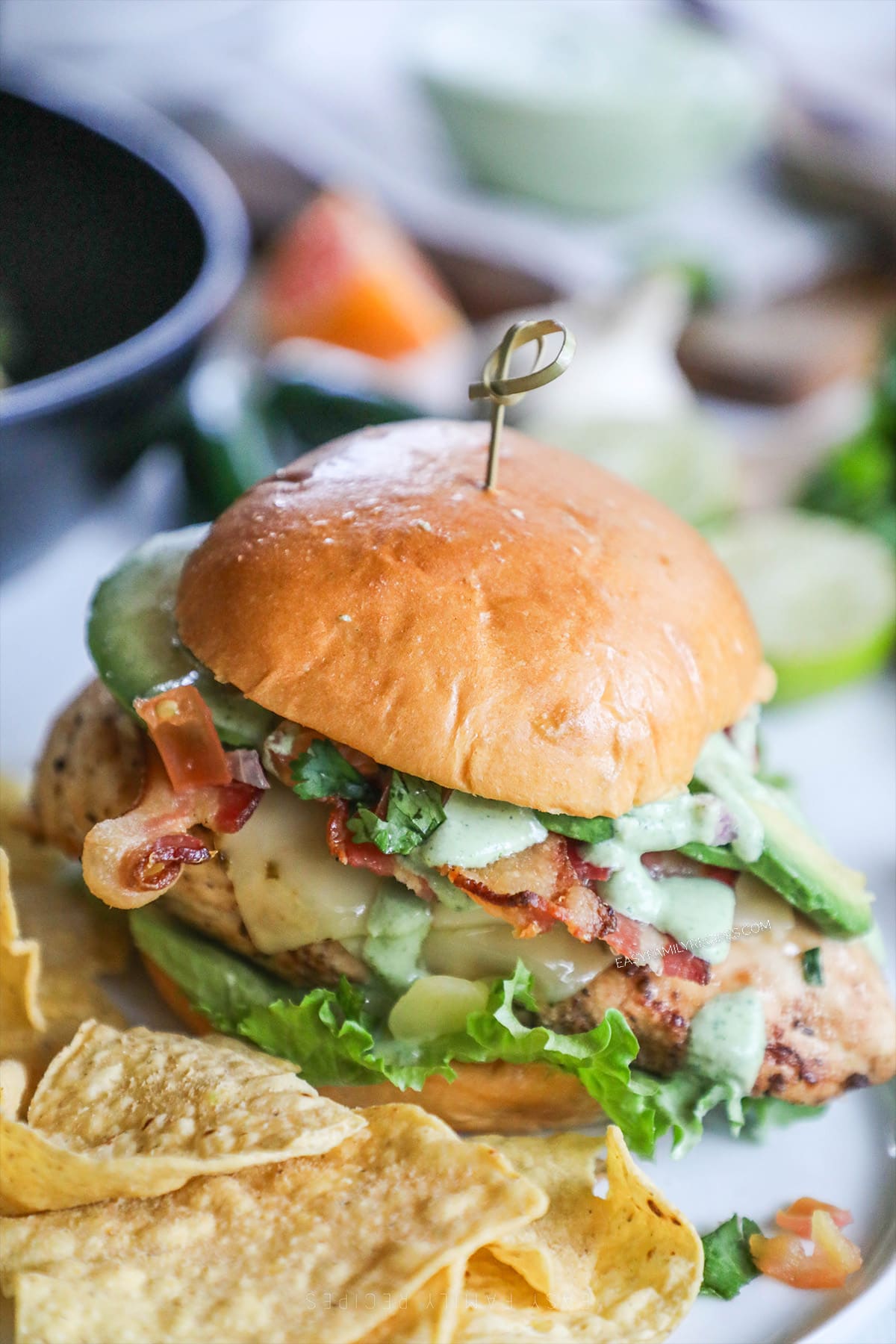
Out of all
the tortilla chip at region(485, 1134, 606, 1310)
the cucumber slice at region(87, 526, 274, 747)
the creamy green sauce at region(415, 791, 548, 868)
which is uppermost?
the cucumber slice at region(87, 526, 274, 747)

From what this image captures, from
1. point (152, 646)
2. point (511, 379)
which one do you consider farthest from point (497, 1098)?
point (511, 379)

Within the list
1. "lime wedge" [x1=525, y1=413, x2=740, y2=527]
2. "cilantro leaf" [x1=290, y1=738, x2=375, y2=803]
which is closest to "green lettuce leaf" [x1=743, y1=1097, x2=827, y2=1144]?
"cilantro leaf" [x1=290, y1=738, x2=375, y2=803]

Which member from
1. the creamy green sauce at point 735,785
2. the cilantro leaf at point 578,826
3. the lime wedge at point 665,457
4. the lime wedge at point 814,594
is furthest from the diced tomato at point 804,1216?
the lime wedge at point 665,457

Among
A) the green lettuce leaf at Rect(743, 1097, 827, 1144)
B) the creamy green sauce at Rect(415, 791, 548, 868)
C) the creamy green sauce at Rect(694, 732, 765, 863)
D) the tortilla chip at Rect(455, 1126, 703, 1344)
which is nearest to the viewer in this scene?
the tortilla chip at Rect(455, 1126, 703, 1344)

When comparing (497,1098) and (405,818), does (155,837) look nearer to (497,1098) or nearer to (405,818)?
(405,818)

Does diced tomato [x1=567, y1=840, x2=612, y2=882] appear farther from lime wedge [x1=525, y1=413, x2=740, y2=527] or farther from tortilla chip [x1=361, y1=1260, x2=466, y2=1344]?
lime wedge [x1=525, y1=413, x2=740, y2=527]

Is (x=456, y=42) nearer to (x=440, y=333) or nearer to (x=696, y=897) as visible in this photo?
(x=440, y=333)
